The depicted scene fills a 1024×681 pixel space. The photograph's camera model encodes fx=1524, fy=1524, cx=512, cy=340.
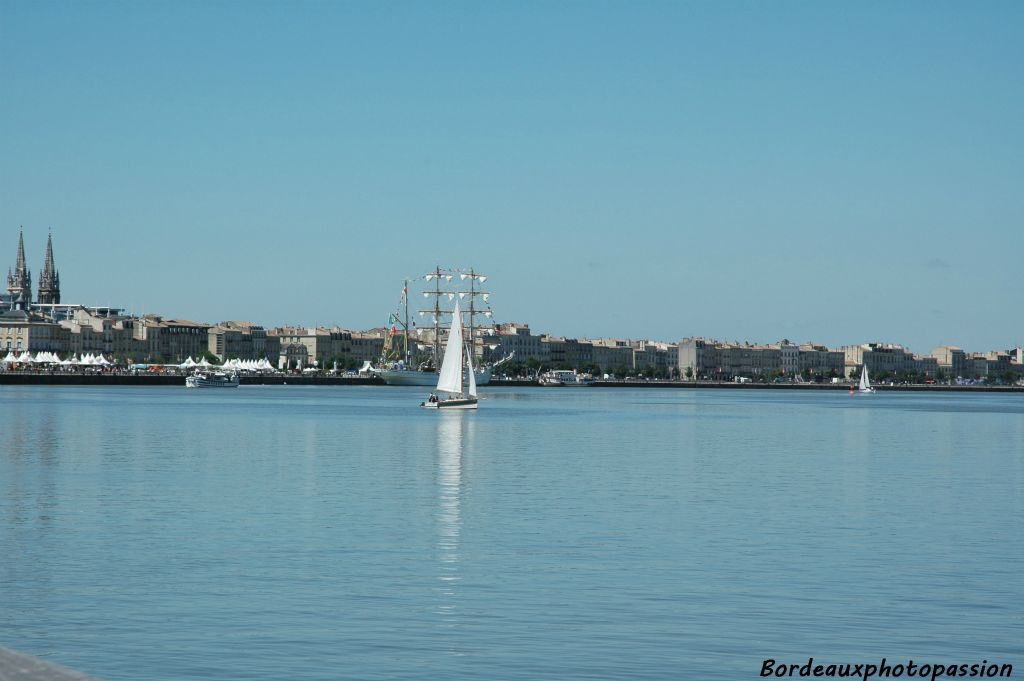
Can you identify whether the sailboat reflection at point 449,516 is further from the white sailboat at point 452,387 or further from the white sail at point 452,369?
the white sailboat at point 452,387

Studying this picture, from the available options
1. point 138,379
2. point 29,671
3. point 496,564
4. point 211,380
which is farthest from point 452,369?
point 138,379

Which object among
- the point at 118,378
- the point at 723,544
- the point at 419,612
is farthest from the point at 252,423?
the point at 118,378

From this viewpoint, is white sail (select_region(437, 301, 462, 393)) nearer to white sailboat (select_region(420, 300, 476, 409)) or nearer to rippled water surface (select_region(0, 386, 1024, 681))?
white sailboat (select_region(420, 300, 476, 409))

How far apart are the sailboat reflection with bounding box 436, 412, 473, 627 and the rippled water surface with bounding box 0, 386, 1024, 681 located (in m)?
0.08

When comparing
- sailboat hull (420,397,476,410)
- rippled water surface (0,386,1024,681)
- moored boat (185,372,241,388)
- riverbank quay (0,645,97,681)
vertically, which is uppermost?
moored boat (185,372,241,388)

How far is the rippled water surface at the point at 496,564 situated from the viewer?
13672 mm

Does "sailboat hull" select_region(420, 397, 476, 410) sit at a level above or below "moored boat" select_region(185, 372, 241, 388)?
below

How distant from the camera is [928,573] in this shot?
61.0 ft

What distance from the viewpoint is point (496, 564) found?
19016mm

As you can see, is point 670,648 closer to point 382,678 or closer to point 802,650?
point 802,650

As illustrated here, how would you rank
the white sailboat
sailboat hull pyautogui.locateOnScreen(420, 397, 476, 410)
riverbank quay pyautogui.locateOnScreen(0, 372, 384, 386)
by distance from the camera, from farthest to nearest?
riverbank quay pyautogui.locateOnScreen(0, 372, 384, 386), sailboat hull pyautogui.locateOnScreen(420, 397, 476, 410), the white sailboat

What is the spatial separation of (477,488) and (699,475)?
6903mm

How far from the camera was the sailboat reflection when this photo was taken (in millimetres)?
16562

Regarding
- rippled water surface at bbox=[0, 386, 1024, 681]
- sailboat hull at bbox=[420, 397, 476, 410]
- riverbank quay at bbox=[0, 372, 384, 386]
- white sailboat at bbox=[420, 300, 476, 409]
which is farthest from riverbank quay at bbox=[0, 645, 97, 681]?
riverbank quay at bbox=[0, 372, 384, 386]
